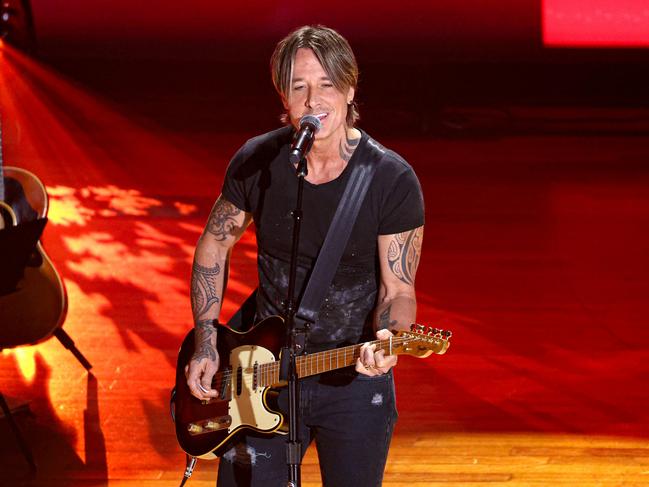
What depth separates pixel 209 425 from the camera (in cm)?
334

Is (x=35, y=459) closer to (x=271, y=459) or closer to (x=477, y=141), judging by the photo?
(x=271, y=459)

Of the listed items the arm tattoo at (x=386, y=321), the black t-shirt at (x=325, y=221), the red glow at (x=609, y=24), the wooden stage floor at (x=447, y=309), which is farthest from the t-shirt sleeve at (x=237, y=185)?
the red glow at (x=609, y=24)

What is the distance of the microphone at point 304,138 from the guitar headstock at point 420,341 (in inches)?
22.5

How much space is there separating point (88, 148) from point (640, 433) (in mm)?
6705

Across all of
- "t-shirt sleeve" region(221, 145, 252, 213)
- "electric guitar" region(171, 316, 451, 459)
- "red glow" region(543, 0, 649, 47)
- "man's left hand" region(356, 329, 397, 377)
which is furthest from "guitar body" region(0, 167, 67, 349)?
"red glow" region(543, 0, 649, 47)

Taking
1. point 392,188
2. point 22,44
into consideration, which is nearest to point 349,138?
point 392,188

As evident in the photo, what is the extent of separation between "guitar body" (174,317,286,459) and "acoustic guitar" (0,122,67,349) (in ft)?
6.61

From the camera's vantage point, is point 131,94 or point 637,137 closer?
point 637,137

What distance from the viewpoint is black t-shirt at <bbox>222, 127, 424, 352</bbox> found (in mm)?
3133

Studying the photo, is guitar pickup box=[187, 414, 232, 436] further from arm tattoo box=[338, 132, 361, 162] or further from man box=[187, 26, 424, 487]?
arm tattoo box=[338, 132, 361, 162]

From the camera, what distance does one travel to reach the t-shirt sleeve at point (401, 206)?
3125mm

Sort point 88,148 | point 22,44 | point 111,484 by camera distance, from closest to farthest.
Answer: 1. point 111,484
2. point 88,148
3. point 22,44

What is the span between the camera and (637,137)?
11.0 metres

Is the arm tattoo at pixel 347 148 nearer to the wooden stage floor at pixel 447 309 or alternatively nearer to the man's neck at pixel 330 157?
the man's neck at pixel 330 157
